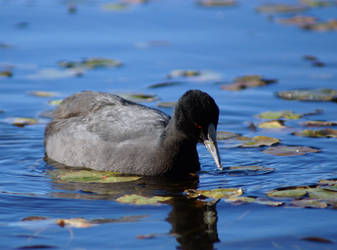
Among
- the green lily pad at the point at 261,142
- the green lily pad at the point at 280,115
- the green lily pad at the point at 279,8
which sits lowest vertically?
the green lily pad at the point at 261,142

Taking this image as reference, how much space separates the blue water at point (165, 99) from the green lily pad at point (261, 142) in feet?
0.50

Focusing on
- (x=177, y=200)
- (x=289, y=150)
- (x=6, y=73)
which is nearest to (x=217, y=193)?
(x=177, y=200)

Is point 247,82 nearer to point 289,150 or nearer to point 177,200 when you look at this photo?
point 289,150

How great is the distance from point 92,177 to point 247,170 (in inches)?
75.4

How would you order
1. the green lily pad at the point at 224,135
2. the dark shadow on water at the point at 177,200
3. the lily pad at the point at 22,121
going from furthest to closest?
the lily pad at the point at 22,121
the green lily pad at the point at 224,135
the dark shadow on water at the point at 177,200

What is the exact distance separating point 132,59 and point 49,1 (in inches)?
220

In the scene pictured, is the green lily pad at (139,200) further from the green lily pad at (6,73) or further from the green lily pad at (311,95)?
the green lily pad at (6,73)

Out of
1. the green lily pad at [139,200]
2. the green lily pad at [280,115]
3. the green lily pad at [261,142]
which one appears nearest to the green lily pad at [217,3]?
the green lily pad at [280,115]

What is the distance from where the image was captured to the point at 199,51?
1439 cm

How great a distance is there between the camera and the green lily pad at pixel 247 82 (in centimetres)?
1225

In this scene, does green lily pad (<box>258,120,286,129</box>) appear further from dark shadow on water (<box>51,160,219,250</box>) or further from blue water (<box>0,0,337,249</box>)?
dark shadow on water (<box>51,160,219,250</box>)

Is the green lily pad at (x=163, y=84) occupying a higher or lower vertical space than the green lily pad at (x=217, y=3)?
lower

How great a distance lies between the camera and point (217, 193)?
7.58m

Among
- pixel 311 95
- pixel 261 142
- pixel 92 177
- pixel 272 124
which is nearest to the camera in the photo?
pixel 92 177
